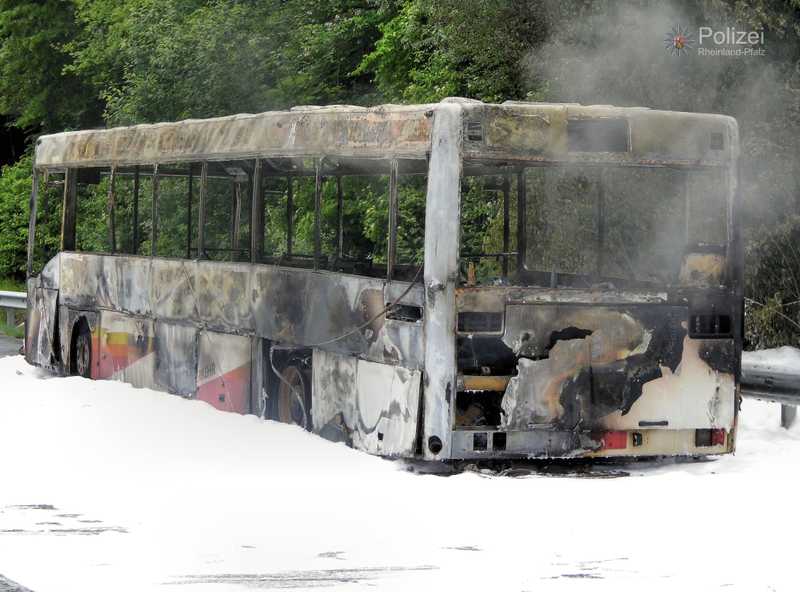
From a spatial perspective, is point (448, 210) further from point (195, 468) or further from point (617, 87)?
point (617, 87)

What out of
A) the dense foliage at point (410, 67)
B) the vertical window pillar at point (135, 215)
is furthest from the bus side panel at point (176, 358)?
the dense foliage at point (410, 67)

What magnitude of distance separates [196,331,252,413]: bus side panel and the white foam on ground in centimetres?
77

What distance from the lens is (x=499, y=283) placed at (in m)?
12.6

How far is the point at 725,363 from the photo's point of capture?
12.9 m

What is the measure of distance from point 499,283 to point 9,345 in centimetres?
1510

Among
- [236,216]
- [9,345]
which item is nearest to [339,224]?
[236,216]

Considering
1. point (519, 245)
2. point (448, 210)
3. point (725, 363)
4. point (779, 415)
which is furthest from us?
point (779, 415)

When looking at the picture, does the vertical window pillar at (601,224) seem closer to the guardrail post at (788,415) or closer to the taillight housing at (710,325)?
the taillight housing at (710,325)

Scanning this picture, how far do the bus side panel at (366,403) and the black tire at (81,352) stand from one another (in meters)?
6.10

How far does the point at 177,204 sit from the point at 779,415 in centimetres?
606

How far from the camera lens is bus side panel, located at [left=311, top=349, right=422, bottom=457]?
40.3ft

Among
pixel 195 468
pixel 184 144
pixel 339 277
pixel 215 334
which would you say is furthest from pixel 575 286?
pixel 184 144

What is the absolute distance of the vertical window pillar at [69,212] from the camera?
20.5m

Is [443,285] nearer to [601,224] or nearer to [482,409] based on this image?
[482,409]
